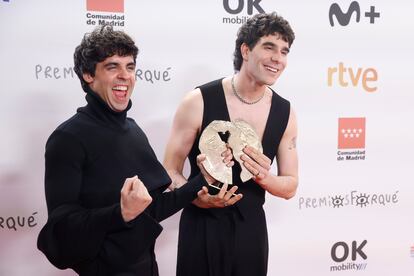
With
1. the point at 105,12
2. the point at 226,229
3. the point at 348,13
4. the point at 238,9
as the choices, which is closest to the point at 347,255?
the point at 226,229

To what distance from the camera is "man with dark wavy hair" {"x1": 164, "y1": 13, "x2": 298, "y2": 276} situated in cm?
174

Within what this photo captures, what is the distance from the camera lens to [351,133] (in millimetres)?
2461

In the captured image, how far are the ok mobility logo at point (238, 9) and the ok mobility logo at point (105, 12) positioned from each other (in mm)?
447

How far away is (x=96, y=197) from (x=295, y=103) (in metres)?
1.28

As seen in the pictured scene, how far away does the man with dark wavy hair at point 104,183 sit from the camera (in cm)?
128

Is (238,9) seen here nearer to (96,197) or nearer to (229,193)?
(229,193)

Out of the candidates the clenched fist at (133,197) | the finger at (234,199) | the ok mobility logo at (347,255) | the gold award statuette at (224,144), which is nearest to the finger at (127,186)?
the clenched fist at (133,197)

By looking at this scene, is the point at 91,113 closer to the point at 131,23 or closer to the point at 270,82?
the point at 270,82

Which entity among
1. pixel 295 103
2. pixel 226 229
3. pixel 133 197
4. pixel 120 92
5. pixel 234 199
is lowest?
pixel 226 229

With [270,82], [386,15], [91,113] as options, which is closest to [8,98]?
[91,113]

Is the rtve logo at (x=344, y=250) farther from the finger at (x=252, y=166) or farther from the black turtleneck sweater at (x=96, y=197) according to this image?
the black turtleneck sweater at (x=96, y=197)

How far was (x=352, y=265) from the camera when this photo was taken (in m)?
2.57

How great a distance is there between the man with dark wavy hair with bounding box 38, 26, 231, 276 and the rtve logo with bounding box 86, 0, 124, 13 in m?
0.65

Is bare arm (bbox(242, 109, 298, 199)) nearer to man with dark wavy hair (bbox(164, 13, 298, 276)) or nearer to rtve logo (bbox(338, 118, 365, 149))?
man with dark wavy hair (bbox(164, 13, 298, 276))
